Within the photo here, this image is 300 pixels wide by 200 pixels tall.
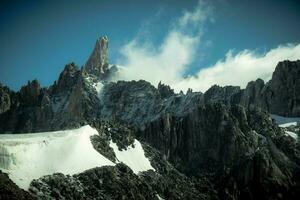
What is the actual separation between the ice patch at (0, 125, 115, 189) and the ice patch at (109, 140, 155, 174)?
12.9m

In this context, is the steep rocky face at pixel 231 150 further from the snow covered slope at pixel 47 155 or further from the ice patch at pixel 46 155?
the ice patch at pixel 46 155

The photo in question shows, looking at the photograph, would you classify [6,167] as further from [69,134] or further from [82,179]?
[69,134]

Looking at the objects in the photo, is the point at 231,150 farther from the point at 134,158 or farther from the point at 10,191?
the point at 10,191

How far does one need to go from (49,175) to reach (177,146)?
85.8m

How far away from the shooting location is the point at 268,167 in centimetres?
15625

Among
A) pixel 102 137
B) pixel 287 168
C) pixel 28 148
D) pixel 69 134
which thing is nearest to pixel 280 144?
pixel 287 168

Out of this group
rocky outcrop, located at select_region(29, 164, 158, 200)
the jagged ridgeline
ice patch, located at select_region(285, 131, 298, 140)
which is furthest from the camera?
ice patch, located at select_region(285, 131, 298, 140)

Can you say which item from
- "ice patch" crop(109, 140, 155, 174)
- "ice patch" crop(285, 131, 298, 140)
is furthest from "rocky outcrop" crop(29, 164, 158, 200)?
"ice patch" crop(285, 131, 298, 140)

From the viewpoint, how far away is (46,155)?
112 m

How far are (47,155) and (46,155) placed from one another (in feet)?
0.86

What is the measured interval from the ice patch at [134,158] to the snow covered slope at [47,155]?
3817 millimetres

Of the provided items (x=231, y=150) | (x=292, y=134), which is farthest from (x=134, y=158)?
(x=292, y=134)

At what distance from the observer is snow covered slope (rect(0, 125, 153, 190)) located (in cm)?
10312

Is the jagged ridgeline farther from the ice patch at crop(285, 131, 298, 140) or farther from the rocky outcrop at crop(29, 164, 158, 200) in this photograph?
the ice patch at crop(285, 131, 298, 140)
